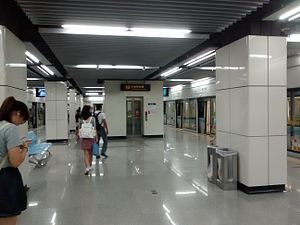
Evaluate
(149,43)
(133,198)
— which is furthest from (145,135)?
(133,198)

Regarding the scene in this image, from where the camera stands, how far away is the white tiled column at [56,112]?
12320mm

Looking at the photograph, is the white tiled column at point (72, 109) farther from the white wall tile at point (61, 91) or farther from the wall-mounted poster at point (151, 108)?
the wall-mounted poster at point (151, 108)

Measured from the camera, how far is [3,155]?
214 centimetres

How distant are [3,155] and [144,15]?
10.4ft

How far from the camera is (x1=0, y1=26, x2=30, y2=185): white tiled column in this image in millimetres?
3936

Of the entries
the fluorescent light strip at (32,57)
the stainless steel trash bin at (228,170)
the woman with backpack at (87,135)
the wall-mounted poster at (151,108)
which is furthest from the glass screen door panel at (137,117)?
the stainless steel trash bin at (228,170)

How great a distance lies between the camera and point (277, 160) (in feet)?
15.9

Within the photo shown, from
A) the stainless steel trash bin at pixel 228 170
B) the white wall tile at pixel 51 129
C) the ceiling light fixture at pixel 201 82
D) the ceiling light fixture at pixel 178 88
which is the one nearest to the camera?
the stainless steel trash bin at pixel 228 170

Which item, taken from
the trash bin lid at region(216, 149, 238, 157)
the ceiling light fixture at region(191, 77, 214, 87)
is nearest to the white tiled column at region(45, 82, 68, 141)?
the ceiling light fixture at region(191, 77, 214, 87)

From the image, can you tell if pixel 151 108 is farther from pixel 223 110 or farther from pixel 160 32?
pixel 160 32

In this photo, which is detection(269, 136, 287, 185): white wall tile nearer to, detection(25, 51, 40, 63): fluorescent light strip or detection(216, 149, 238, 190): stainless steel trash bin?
detection(216, 149, 238, 190): stainless steel trash bin

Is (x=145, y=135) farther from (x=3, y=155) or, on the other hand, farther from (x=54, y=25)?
(x=3, y=155)

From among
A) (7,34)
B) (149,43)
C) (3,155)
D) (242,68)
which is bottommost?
(3,155)

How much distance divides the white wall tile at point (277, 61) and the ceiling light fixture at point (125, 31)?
1540 mm
